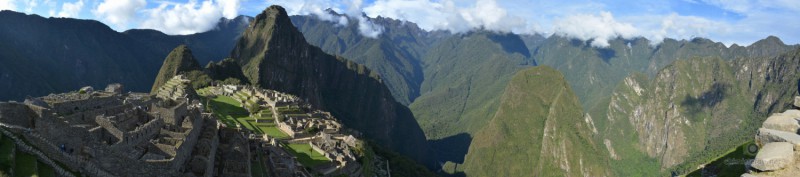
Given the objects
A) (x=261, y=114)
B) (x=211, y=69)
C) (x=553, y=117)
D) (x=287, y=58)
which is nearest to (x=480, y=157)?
(x=553, y=117)

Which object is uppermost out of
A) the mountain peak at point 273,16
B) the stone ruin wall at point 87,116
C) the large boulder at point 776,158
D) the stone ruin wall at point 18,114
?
the mountain peak at point 273,16

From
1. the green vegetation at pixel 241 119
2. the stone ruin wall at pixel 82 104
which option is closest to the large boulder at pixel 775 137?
the stone ruin wall at pixel 82 104

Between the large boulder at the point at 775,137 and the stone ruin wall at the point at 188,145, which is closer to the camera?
the large boulder at the point at 775,137

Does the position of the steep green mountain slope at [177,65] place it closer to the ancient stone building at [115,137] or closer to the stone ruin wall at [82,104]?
the stone ruin wall at [82,104]

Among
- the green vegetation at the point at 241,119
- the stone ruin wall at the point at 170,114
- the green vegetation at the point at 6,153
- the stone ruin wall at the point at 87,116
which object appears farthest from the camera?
the green vegetation at the point at 241,119

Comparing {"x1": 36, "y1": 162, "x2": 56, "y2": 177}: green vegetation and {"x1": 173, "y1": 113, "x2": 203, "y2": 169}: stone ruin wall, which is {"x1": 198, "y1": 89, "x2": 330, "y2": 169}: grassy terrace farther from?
{"x1": 36, "y1": 162, "x2": 56, "y2": 177}: green vegetation

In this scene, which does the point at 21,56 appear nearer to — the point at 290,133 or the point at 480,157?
the point at 480,157
